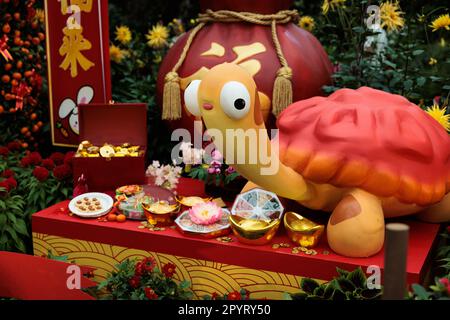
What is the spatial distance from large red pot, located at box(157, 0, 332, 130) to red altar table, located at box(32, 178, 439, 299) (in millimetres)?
809

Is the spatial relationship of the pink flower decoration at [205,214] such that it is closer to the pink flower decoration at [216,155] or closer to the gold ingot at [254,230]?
the gold ingot at [254,230]

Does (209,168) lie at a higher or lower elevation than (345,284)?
higher

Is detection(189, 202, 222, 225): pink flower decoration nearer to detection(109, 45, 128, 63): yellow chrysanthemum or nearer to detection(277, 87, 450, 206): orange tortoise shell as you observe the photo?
detection(277, 87, 450, 206): orange tortoise shell

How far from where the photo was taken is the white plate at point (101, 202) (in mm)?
2428

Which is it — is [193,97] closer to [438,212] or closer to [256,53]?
[256,53]

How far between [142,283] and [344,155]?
2.93ft

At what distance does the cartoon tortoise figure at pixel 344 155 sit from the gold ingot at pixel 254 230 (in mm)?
133

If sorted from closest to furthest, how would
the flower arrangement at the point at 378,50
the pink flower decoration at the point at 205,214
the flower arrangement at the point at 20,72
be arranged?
the pink flower decoration at the point at 205,214 → the flower arrangement at the point at 378,50 → the flower arrangement at the point at 20,72

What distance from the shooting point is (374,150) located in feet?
6.76

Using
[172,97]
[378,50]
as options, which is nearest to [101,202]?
[172,97]

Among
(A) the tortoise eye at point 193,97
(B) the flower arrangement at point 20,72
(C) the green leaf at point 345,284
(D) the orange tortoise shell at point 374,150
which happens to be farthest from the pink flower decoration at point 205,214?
(B) the flower arrangement at point 20,72

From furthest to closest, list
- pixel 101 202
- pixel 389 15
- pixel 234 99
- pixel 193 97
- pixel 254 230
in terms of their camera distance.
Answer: pixel 389 15
pixel 101 202
pixel 254 230
pixel 193 97
pixel 234 99

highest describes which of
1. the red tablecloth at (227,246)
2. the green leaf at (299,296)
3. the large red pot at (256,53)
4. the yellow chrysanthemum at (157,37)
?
the yellow chrysanthemum at (157,37)

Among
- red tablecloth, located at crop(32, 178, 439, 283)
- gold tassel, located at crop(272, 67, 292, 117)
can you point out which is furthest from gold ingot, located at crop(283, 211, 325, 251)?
gold tassel, located at crop(272, 67, 292, 117)
